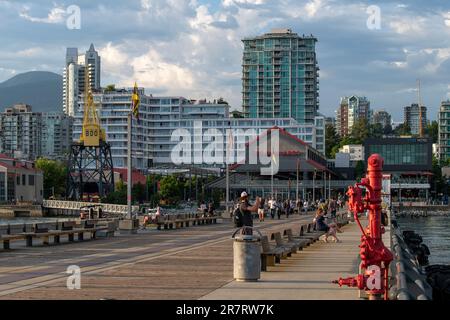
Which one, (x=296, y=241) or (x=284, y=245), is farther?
(x=296, y=241)

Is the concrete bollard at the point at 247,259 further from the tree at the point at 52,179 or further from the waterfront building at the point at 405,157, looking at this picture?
the waterfront building at the point at 405,157

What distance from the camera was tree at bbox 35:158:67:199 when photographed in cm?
18377

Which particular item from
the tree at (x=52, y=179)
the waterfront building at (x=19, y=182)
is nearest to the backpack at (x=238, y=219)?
the waterfront building at (x=19, y=182)

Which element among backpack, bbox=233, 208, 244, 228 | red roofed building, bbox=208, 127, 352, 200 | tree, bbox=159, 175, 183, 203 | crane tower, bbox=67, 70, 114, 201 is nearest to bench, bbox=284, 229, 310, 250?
backpack, bbox=233, 208, 244, 228

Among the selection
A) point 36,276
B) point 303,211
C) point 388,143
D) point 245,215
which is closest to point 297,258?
→ point 245,215

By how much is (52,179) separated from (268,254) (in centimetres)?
16899

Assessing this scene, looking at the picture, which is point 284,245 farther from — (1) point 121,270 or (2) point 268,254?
(1) point 121,270

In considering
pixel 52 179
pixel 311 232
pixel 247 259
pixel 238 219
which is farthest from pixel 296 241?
pixel 52 179

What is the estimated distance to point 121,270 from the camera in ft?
70.5

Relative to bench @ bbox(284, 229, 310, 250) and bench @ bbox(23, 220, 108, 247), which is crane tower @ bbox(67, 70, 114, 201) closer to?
bench @ bbox(23, 220, 108, 247)

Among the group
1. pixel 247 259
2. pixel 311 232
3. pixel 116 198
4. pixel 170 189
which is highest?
pixel 170 189

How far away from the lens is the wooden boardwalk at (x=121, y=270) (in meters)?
16.6

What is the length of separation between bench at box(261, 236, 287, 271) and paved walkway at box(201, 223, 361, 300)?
195 mm
